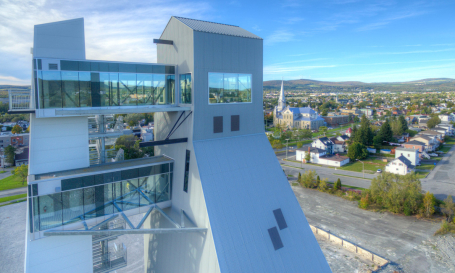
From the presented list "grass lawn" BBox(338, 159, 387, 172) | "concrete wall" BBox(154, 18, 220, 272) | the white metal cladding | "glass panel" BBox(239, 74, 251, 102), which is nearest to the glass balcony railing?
"concrete wall" BBox(154, 18, 220, 272)

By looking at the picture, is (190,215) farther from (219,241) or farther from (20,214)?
(20,214)

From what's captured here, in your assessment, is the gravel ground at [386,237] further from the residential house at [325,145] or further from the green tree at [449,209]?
the residential house at [325,145]

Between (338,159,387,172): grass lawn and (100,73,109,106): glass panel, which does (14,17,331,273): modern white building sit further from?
(338,159,387,172): grass lawn

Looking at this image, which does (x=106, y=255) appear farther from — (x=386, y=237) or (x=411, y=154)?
(x=411, y=154)

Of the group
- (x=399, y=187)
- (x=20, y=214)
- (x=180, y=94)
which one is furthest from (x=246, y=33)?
(x=20, y=214)

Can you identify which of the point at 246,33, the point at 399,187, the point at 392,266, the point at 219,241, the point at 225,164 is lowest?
the point at 392,266

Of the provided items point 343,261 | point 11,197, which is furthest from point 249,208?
point 11,197
